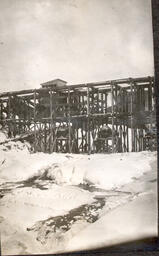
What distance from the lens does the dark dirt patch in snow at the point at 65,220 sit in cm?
224

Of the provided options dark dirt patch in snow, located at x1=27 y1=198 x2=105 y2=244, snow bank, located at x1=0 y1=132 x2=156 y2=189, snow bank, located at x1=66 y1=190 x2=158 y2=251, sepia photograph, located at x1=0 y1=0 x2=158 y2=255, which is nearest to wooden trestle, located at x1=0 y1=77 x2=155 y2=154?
sepia photograph, located at x1=0 y1=0 x2=158 y2=255

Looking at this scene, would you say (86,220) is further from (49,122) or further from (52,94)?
Result: (52,94)

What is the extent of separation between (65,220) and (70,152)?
0.79 meters

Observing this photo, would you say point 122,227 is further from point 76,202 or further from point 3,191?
point 3,191

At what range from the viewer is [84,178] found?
256cm

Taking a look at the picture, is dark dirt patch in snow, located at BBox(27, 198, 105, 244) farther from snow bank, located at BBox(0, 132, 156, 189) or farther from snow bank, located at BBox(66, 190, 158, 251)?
snow bank, located at BBox(0, 132, 156, 189)

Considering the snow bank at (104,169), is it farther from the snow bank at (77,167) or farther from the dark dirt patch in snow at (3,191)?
the dark dirt patch in snow at (3,191)

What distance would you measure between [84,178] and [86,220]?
1.29ft

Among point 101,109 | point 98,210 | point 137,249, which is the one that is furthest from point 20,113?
point 137,249

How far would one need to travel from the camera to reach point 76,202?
2398mm

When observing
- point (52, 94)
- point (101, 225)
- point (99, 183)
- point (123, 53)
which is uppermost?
point (123, 53)

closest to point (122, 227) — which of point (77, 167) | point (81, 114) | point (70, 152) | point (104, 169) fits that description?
point (104, 169)

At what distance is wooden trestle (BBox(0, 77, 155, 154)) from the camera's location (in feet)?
8.76

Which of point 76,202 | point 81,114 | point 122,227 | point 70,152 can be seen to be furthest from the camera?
point 81,114
